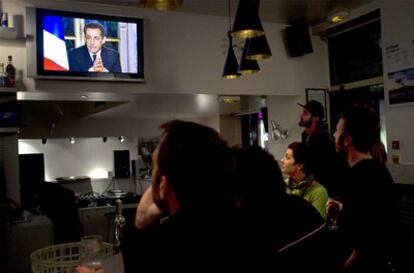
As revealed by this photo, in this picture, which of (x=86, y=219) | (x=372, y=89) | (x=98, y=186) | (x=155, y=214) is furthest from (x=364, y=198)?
(x=98, y=186)

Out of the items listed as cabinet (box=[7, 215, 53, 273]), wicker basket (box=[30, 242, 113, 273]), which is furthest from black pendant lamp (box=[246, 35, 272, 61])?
cabinet (box=[7, 215, 53, 273])

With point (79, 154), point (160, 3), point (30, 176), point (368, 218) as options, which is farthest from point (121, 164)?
point (368, 218)

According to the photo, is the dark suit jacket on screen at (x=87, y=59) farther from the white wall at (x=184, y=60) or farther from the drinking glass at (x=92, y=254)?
the drinking glass at (x=92, y=254)

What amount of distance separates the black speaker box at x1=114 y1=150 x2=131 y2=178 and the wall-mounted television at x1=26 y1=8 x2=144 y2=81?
4134mm

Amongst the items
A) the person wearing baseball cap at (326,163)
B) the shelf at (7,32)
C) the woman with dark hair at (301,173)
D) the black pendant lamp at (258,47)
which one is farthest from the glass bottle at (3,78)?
the person wearing baseball cap at (326,163)

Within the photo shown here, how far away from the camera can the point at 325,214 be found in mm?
2391

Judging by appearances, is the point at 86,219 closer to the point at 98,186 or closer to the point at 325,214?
the point at 98,186

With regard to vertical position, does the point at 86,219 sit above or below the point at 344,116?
below

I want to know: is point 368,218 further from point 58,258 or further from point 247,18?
point 58,258

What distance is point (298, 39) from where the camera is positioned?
15.2 ft

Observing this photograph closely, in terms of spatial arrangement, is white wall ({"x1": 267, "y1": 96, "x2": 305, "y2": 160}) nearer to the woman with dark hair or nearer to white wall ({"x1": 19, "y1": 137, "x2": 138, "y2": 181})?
the woman with dark hair

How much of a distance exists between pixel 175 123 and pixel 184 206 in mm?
227

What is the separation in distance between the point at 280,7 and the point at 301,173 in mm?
2250

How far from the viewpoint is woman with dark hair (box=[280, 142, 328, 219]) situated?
8.10 feet
